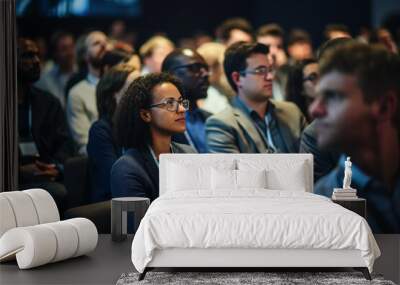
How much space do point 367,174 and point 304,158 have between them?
79cm

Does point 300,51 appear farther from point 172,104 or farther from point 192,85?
point 172,104

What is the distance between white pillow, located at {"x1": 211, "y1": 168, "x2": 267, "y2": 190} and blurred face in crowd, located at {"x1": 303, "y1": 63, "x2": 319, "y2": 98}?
4.81 feet

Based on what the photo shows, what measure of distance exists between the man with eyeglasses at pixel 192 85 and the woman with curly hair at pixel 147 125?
7 centimetres

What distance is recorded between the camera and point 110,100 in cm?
849

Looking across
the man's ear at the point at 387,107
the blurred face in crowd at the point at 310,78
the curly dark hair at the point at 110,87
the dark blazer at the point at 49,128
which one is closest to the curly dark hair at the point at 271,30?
the blurred face in crowd at the point at 310,78

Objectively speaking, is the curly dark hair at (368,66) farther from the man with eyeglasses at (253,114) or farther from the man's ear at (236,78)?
the man's ear at (236,78)

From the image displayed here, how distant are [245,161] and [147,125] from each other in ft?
4.19

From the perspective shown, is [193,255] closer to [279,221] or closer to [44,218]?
[279,221]

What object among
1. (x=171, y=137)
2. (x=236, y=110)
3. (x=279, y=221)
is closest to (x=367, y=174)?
(x=236, y=110)

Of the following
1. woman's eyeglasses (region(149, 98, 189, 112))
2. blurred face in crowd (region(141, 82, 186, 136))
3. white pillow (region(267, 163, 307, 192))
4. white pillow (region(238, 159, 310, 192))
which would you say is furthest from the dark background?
white pillow (region(267, 163, 307, 192))

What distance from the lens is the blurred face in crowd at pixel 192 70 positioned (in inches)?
333

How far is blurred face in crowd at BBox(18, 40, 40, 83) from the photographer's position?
28.0 feet

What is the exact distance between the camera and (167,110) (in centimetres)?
841

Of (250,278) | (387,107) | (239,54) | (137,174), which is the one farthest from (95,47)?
(250,278)
